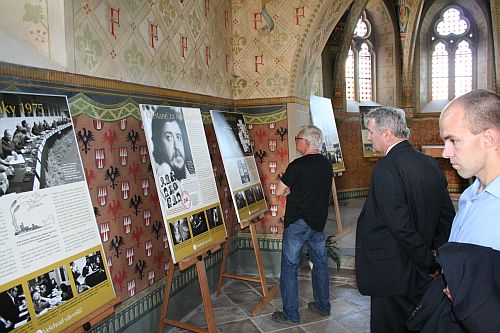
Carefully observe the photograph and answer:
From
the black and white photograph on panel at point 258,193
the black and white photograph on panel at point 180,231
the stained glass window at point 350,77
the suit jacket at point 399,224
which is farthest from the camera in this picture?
the stained glass window at point 350,77

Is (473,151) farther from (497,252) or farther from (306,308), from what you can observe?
(306,308)

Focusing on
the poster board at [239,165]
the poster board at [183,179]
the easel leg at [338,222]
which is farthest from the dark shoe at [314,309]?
the easel leg at [338,222]

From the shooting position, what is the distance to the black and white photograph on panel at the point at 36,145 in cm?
197

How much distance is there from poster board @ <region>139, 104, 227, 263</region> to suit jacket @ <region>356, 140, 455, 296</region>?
1258 mm

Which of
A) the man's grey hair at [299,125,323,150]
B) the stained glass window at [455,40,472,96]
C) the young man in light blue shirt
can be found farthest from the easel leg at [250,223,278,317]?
the stained glass window at [455,40,472,96]

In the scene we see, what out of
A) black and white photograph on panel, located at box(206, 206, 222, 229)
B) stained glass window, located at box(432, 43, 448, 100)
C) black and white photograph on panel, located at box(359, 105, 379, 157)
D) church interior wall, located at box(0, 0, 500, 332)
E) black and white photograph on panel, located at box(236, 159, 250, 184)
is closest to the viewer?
church interior wall, located at box(0, 0, 500, 332)

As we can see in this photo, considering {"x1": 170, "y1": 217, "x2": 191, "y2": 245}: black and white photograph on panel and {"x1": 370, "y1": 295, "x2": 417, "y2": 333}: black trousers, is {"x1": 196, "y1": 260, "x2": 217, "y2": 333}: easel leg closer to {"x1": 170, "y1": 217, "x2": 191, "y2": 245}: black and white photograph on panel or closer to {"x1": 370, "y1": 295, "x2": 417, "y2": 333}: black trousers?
{"x1": 170, "y1": 217, "x2": 191, "y2": 245}: black and white photograph on panel

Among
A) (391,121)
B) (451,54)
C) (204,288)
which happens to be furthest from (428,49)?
(204,288)

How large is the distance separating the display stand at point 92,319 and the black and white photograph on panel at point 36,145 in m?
0.69

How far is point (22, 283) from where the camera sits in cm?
187

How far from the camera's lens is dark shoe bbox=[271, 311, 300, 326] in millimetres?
4030

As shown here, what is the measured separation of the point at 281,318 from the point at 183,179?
5.68ft

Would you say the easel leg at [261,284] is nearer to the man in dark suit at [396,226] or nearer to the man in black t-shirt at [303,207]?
the man in black t-shirt at [303,207]

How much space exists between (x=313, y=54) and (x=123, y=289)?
13.0 feet
